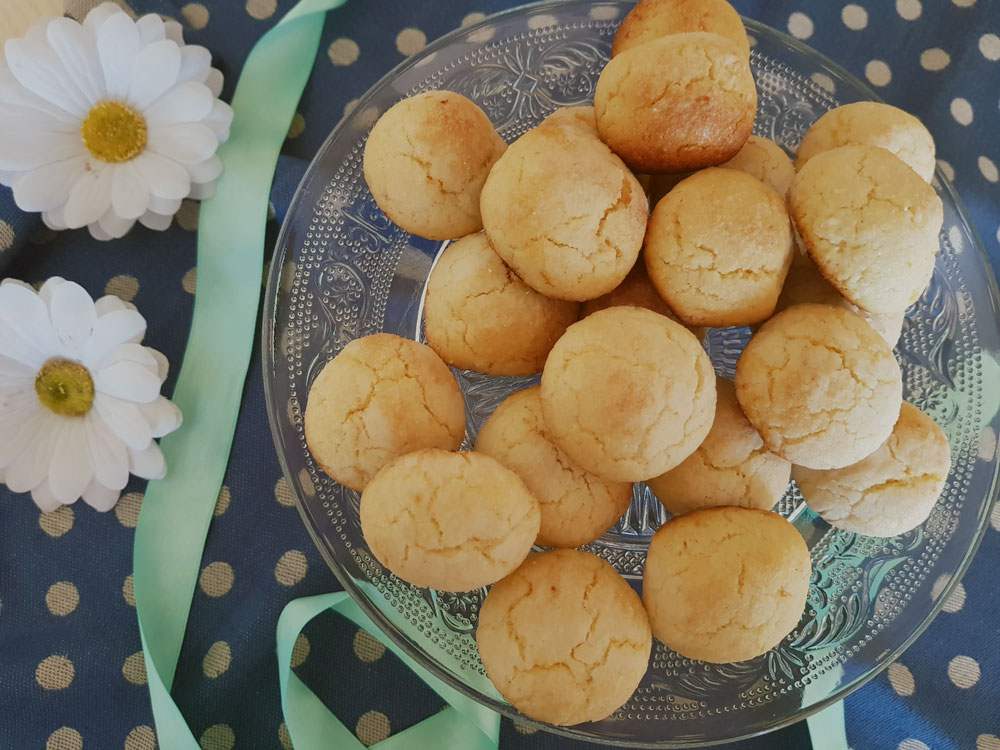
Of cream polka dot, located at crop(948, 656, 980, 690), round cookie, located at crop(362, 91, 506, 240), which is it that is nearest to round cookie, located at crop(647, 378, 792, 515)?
round cookie, located at crop(362, 91, 506, 240)

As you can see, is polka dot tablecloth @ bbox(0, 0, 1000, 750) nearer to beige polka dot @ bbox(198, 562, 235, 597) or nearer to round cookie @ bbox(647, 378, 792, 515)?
beige polka dot @ bbox(198, 562, 235, 597)

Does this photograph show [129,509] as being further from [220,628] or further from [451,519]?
[451,519]

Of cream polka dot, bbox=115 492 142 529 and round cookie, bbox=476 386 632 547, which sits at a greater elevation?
cream polka dot, bbox=115 492 142 529

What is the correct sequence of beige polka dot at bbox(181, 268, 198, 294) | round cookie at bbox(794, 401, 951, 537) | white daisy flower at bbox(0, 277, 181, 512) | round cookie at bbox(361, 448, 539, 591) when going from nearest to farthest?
round cookie at bbox(361, 448, 539, 591), round cookie at bbox(794, 401, 951, 537), white daisy flower at bbox(0, 277, 181, 512), beige polka dot at bbox(181, 268, 198, 294)

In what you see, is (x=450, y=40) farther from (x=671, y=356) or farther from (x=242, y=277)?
(x=671, y=356)

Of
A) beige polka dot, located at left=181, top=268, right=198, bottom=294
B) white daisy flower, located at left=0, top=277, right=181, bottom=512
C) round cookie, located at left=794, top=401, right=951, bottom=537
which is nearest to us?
round cookie, located at left=794, top=401, right=951, bottom=537

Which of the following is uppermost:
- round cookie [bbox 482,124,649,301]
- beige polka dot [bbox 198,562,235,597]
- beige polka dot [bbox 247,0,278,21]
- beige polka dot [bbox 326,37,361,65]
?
beige polka dot [bbox 247,0,278,21]

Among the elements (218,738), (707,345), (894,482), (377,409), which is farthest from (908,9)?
(218,738)
